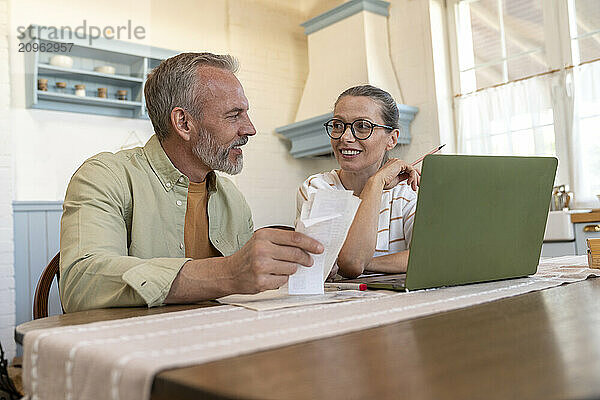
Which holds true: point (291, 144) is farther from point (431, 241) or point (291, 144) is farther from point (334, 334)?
point (334, 334)

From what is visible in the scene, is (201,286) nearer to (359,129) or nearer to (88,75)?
(359,129)

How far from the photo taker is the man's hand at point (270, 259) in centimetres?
94

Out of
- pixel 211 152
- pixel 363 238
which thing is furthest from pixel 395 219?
pixel 211 152

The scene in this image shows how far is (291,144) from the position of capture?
506cm

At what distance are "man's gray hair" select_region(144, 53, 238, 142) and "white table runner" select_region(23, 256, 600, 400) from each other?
844 millimetres

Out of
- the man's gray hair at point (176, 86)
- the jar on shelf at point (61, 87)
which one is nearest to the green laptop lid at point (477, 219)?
the man's gray hair at point (176, 86)

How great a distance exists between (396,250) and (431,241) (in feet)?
2.48

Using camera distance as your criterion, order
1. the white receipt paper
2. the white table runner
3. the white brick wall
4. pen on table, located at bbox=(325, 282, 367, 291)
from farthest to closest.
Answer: the white brick wall
pen on table, located at bbox=(325, 282, 367, 291)
the white receipt paper
the white table runner

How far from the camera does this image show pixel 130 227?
1370 millimetres

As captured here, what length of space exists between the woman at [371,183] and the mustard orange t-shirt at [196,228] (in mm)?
324

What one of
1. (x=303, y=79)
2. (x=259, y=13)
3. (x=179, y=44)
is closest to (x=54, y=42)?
(x=179, y=44)

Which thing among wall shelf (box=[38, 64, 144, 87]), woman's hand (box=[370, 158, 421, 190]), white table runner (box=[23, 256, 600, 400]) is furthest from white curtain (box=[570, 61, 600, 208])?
white table runner (box=[23, 256, 600, 400])

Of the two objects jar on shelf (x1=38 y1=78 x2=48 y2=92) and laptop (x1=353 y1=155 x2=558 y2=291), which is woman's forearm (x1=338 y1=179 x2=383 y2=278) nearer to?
laptop (x1=353 y1=155 x2=558 y2=291)

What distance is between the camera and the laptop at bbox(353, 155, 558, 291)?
1.02 metres
